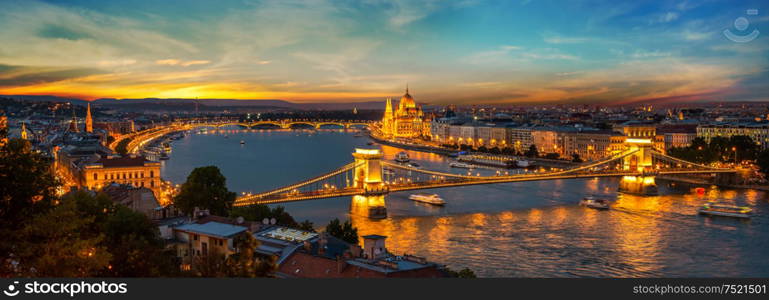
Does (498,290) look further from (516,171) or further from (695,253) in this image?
(516,171)

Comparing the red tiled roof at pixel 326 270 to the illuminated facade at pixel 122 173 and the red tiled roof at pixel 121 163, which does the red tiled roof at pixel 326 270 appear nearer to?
the illuminated facade at pixel 122 173

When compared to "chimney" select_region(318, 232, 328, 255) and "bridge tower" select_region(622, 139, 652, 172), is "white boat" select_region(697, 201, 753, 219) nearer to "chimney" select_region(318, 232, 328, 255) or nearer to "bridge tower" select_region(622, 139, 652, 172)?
"bridge tower" select_region(622, 139, 652, 172)

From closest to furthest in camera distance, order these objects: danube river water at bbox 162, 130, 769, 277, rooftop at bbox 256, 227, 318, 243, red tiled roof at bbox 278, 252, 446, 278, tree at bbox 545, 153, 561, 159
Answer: red tiled roof at bbox 278, 252, 446, 278 → rooftop at bbox 256, 227, 318, 243 → danube river water at bbox 162, 130, 769, 277 → tree at bbox 545, 153, 561, 159

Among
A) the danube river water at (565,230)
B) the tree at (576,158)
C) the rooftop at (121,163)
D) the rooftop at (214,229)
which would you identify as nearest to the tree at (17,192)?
the rooftop at (214,229)

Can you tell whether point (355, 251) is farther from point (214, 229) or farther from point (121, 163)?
point (121, 163)

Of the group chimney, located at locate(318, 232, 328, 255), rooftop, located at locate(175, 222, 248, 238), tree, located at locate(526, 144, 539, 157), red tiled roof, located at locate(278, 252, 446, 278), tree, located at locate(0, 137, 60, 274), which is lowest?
tree, located at locate(526, 144, 539, 157)

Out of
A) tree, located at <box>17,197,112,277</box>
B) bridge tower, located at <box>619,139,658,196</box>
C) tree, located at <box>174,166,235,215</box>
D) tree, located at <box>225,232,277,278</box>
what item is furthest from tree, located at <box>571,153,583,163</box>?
tree, located at <box>17,197,112,277</box>

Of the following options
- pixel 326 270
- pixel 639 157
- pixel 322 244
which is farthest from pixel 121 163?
pixel 639 157
